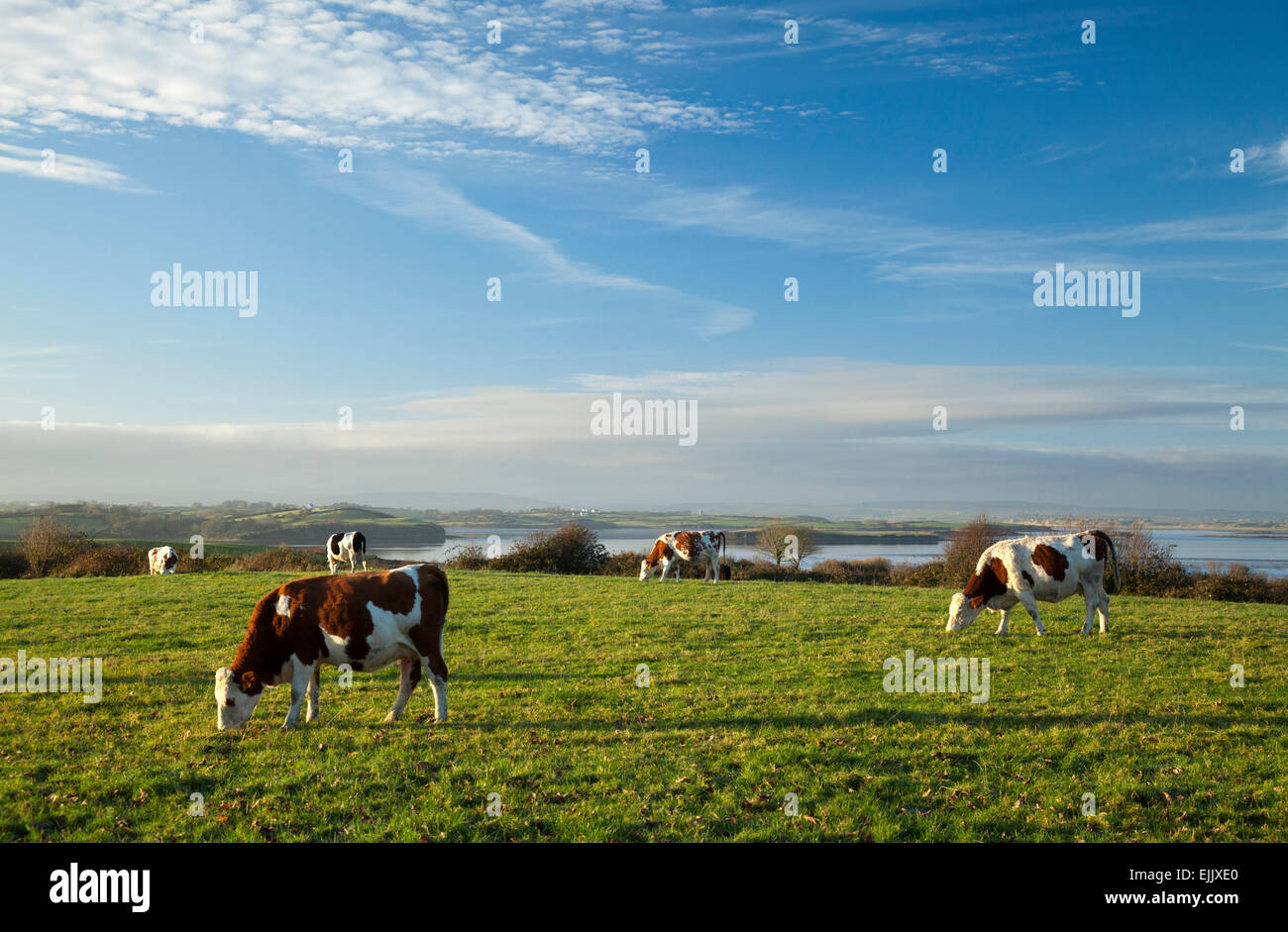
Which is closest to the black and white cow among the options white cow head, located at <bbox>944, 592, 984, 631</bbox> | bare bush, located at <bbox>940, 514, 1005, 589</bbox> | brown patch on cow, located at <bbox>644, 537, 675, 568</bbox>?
brown patch on cow, located at <bbox>644, 537, 675, 568</bbox>

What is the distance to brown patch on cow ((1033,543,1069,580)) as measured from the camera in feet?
48.1

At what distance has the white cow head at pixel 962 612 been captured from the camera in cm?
1495

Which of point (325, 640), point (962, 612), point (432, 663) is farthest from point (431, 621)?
point (962, 612)

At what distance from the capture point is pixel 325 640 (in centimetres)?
905

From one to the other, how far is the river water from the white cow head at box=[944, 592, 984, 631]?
2581 centimetres

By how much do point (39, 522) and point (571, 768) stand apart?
41.7 meters

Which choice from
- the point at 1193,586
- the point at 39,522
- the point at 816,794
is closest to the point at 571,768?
the point at 816,794

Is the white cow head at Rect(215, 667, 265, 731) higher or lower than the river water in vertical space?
higher

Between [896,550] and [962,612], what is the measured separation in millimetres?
67120

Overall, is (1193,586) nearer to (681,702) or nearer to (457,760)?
(681,702)

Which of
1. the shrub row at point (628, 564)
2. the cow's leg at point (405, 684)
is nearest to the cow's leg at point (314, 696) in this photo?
the cow's leg at point (405, 684)

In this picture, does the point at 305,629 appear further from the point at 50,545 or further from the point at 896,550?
the point at 896,550

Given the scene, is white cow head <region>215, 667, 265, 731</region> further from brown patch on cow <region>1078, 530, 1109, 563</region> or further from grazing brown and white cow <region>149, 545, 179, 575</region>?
grazing brown and white cow <region>149, 545, 179, 575</region>

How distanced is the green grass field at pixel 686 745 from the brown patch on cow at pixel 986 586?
70 centimetres
